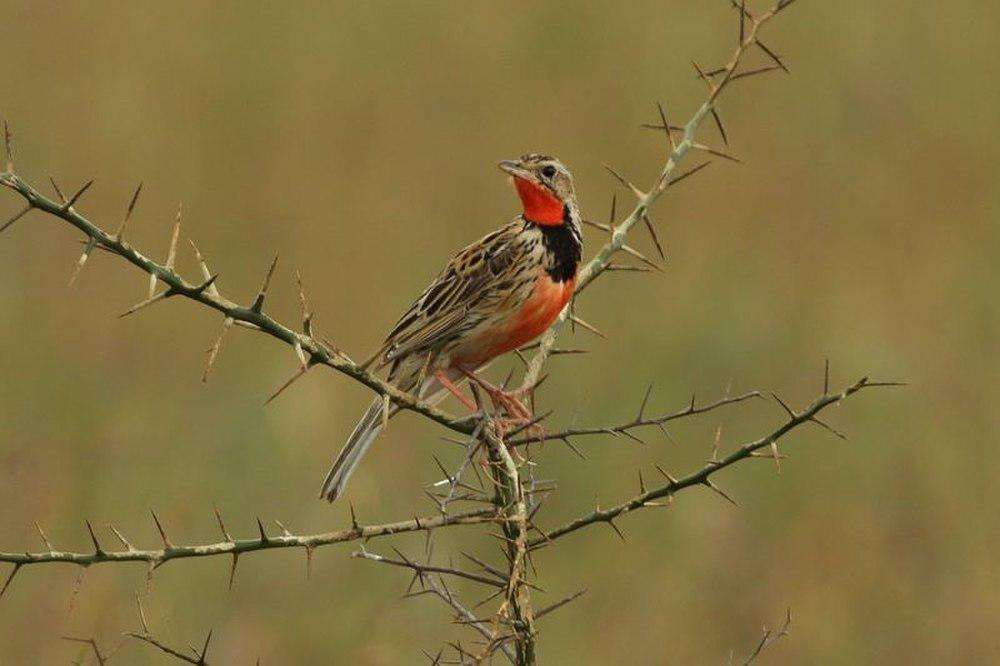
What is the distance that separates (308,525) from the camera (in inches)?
234

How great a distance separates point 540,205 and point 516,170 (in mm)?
119

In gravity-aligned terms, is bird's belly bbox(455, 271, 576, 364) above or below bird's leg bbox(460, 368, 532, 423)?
above

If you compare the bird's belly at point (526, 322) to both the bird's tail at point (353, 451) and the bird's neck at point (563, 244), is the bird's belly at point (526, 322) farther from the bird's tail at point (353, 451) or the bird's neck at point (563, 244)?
the bird's tail at point (353, 451)

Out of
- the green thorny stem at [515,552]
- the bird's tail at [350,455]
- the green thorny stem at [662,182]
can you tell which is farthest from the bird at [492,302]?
the green thorny stem at [515,552]

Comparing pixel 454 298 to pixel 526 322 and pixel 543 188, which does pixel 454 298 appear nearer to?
pixel 526 322

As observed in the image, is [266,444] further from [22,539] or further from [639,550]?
[639,550]

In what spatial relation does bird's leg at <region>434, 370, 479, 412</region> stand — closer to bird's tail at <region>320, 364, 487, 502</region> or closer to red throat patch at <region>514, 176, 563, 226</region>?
bird's tail at <region>320, 364, 487, 502</region>

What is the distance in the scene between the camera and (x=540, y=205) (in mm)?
4809

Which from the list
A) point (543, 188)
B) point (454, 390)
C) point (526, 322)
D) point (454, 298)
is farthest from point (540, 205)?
point (454, 390)

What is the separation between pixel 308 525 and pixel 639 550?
1.17 m

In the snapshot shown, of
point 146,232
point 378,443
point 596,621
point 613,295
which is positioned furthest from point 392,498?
point 146,232

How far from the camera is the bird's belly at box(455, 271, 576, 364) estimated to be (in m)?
4.39

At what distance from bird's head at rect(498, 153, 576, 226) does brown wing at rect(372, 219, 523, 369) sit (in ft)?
0.25

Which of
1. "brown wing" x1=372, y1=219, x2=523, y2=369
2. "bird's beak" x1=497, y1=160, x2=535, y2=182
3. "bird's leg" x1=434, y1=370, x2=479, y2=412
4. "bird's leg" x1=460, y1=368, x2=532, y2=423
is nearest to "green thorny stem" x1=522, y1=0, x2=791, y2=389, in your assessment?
"bird's leg" x1=460, y1=368, x2=532, y2=423
